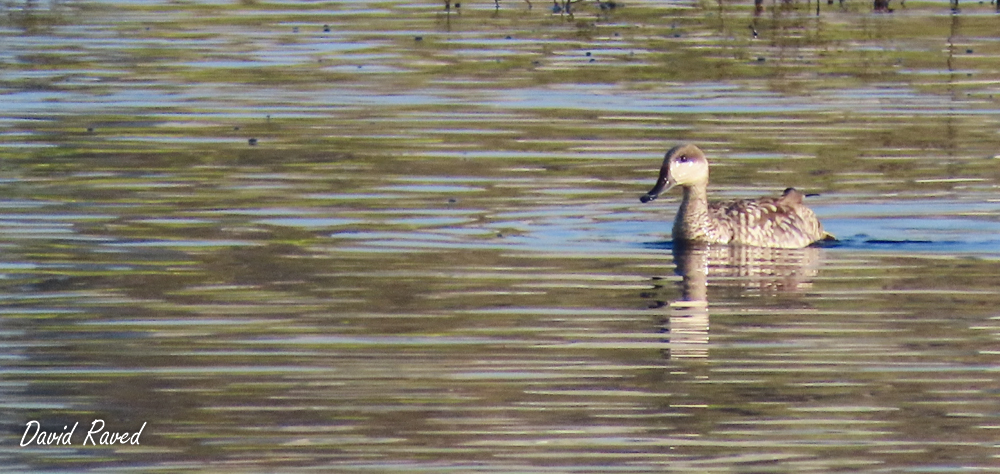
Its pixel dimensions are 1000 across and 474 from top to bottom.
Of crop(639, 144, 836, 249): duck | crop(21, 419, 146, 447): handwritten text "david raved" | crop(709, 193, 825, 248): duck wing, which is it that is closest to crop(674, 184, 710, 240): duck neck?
crop(639, 144, 836, 249): duck

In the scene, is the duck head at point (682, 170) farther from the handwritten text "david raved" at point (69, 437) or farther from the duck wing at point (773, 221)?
the handwritten text "david raved" at point (69, 437)

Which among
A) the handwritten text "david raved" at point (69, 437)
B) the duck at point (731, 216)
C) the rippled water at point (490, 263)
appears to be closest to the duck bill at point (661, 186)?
the duck at point (731, 216)

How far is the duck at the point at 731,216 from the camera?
1471 cm

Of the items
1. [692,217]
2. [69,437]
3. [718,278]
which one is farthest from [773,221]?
[69,437]

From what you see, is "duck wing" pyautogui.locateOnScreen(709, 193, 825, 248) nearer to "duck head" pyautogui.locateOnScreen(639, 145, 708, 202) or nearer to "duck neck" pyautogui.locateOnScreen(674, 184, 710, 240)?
"duck neck" pyautogui.locateOnScreen(674, 184, 710, 240)

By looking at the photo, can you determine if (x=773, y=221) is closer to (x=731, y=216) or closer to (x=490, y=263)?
(x=731, y=216)

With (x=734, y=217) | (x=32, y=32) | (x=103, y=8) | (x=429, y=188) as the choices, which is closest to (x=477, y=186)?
(x=429, y=188)

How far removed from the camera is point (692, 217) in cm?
1490

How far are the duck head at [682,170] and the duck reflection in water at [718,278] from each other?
485 mm

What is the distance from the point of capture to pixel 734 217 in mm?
14984

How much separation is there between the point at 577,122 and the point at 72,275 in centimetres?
815

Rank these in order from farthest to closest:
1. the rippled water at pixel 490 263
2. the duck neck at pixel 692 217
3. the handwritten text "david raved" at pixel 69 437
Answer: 1. the duck neck at pixel 692 217
2. the rippled water at pixel 490 263
3. the handwritten text "david raved" at pixel 69 437

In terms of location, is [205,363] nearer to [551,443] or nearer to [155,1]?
[551,443]

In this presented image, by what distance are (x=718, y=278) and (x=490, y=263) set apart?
1.28 metres
